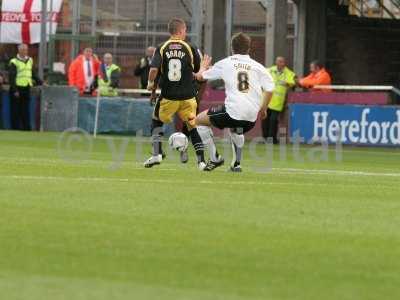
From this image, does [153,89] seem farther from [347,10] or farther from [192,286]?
[347,10]

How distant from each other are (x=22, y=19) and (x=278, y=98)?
893cm

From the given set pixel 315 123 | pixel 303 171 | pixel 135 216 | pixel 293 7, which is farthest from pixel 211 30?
pixel 135 216

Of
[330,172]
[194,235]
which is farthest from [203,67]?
[194,235]

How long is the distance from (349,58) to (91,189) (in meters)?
27.9

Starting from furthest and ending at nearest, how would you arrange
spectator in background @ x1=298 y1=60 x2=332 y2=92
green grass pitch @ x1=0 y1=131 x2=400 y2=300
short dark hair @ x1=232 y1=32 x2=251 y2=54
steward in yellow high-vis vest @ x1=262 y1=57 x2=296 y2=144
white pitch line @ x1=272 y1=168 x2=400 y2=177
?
spectator in background @ x1=298 y1=60 x2=332 y2=92, steward in yellow high-vis vest @ x1=262 y1=57 x2=296 y2=144, white pitch line @ x1=272 y1=168 x2=400 y2=177, short dark hair @ x1=232 y1=32 x2=251 y2=54, green grass pitch @ x1=0 y1=131 x2=400 y2=300

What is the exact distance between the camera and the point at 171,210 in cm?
1369

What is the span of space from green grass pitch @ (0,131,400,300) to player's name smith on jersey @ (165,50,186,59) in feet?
5.96

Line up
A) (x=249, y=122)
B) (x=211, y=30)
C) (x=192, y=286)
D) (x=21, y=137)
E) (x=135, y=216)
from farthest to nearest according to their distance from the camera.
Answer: (x=211, y=30) → (x=21, y=137) → (x=249, y=122) → (x=135, y=216) → (x=192, y=286)

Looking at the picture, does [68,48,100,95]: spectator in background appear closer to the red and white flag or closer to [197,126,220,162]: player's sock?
the red and white flag

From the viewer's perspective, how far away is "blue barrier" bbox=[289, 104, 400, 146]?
32281mm

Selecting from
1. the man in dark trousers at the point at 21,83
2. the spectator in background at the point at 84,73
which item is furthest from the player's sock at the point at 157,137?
the man in dark trousers at the point at 21,83

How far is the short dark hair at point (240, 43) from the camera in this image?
774 inches

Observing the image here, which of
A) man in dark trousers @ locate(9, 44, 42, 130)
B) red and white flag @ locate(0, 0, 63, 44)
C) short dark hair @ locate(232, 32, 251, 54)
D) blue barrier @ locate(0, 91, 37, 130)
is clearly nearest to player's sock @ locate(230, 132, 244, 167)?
short dark hair @ locate(232, 32, 251, 54)

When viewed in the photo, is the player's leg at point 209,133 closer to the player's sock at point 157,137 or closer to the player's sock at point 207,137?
the player's sock at point 207,137
